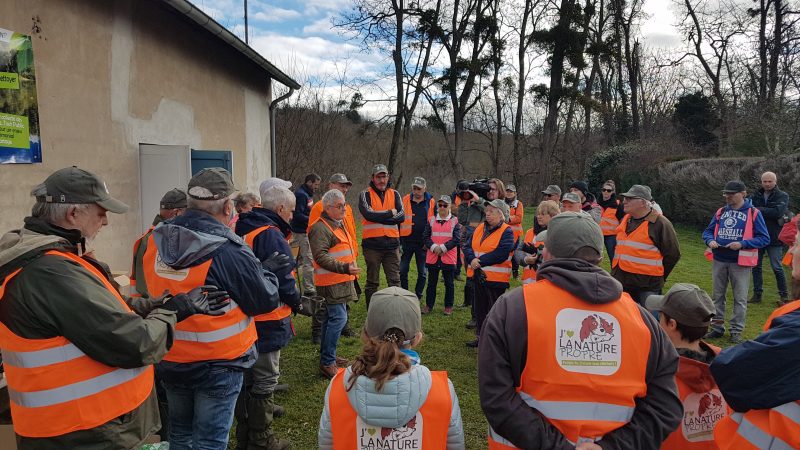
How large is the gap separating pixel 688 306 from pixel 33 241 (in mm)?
2953

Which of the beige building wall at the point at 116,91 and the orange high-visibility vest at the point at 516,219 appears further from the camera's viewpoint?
the orange high-visibility vest at the point at 516,219

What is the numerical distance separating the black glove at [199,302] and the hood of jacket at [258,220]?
107 cm

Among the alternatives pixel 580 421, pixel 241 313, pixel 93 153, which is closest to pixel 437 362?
pixel 241 313

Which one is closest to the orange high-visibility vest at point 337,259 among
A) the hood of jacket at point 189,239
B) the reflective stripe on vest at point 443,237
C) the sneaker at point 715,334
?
the hood of jacket at point 189,239

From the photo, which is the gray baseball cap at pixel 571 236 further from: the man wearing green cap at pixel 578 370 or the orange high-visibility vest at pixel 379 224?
the orange high-visibility vest at pixel 379 224

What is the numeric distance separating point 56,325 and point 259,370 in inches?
65.1

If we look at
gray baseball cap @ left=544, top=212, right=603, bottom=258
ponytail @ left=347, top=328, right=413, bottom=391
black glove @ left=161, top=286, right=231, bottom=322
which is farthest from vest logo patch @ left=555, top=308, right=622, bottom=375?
black glove @ left=161, top=286, right=231, bottom=322

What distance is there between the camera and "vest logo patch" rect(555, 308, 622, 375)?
181cm

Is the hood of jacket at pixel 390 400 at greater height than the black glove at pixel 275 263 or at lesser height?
lesser

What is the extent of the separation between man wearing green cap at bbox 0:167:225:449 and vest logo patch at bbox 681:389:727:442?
2.47m

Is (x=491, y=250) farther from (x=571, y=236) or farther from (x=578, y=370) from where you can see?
(x=578, y=370)

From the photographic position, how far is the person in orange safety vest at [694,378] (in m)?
2.38

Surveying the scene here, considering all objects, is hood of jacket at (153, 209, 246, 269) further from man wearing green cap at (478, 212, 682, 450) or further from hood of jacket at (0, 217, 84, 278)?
man wearing green cap at (478, 212, 682, 450)

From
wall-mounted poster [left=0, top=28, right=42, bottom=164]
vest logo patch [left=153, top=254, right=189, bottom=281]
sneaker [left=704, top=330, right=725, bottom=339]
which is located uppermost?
wall-mounted poster [left=0, top=28, right=42, bottom=164]
